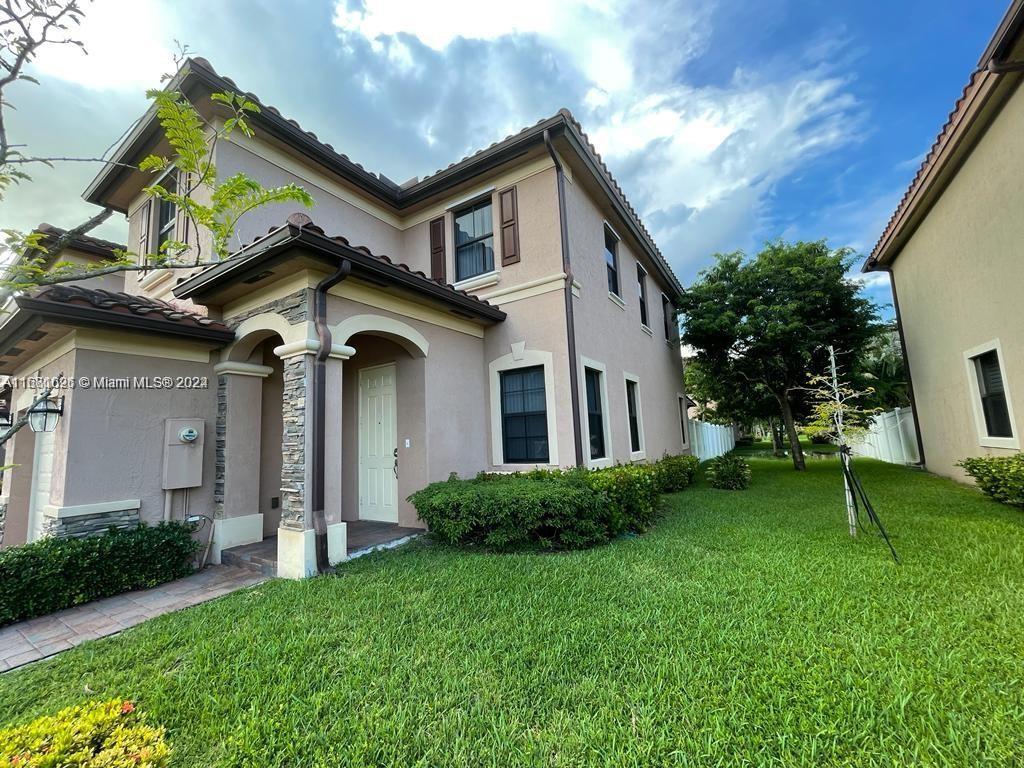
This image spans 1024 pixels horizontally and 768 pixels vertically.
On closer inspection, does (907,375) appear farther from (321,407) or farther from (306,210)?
(306,210)

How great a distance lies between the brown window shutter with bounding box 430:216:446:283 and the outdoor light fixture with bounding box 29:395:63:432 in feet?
18.8

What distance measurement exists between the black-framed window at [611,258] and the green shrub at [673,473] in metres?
4.10

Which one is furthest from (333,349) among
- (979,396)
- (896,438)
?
(896,438)

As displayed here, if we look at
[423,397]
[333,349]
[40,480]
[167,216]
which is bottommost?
[40,480]

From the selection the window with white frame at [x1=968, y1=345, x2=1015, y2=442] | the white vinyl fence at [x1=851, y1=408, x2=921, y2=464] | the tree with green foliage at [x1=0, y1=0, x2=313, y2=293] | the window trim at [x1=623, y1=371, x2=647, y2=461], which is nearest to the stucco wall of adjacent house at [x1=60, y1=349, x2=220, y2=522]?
the tree with green foliage at [x1=0, y1=0, x2=313, y2=293]

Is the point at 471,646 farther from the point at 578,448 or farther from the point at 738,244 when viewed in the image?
the point at 738,244

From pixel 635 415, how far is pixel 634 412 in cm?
7

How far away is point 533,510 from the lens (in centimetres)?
520

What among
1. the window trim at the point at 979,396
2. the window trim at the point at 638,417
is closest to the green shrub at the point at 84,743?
the window trim at the point at 638,417

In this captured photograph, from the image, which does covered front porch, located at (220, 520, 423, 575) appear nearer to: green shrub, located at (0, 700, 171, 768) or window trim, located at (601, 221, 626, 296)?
green shrub, located at (0, 700, 171, 768)

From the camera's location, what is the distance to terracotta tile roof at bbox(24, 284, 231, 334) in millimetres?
4527

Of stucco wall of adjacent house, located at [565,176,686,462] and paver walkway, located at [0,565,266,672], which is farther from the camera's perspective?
stucco wall of adjacent house, located at [565,176,686,462]

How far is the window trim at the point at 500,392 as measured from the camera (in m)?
6.97

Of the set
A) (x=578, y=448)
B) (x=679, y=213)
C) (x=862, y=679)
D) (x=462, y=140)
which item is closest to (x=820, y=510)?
(x=578, y=448)
